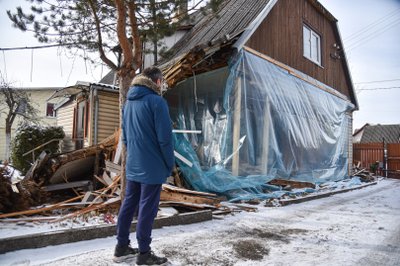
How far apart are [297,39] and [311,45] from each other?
154cm

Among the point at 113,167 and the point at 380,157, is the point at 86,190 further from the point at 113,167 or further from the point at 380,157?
the point at 380,157

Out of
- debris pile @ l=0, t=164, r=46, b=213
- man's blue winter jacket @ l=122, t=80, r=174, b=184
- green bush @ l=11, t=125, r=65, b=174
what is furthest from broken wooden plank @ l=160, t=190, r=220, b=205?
green bush @ l=11, t=125, r=65, b=174

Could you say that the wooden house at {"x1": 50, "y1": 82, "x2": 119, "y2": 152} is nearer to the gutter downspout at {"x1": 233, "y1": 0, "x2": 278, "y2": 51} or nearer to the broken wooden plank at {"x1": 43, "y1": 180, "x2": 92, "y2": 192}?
the broken wooden plank at {"x1": 43, "y1": 180, "x2": 92, "y2": 192}

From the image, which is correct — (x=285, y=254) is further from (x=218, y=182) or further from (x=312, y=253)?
(x=218, y=182)

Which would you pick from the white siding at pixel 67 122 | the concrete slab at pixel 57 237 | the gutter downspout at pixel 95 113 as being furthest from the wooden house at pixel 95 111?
the concrete slab at pixel 57 237

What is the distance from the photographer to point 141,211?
2.45 meters

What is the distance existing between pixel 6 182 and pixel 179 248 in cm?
349

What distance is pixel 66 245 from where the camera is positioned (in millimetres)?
2941

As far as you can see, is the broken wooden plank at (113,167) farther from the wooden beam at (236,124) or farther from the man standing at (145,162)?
the man standing at (145,162)

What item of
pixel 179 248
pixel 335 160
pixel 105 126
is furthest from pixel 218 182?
pixel 335 160

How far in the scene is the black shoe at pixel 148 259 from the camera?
2.42 m

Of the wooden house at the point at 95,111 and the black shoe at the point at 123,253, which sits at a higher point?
the wooden house at the point at 95,111

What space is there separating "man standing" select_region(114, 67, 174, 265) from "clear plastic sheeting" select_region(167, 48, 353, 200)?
3.78m

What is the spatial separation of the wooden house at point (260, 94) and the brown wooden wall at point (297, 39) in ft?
0.12
